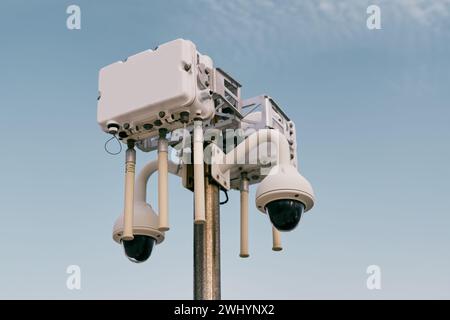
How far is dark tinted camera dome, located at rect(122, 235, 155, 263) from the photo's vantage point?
15391 mm

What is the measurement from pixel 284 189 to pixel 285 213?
0.33 metres

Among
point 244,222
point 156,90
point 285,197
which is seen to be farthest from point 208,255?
point 156,90

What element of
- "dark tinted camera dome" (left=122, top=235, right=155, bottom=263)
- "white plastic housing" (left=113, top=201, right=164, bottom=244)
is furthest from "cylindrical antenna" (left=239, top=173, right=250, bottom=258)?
"dark tinted camera dome" (left=122, top=235, right=155, bottom=263)

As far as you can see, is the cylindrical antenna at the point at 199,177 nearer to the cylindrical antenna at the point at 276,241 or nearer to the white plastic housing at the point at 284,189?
the white plastic housing at the point at 284,189

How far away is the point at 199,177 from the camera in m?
14.3

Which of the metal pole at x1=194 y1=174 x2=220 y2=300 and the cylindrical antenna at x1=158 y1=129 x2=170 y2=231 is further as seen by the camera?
the metal pole at x1=194 y1=174 x2=220 y2=300

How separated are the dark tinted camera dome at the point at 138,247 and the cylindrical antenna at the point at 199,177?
1426mm

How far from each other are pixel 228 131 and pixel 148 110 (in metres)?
1.81

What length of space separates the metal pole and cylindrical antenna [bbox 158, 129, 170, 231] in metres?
0.95

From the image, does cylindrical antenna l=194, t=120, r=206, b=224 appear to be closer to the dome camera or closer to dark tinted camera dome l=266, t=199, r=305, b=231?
dark tinted camera dome l=266, t=199, r=305, b=231

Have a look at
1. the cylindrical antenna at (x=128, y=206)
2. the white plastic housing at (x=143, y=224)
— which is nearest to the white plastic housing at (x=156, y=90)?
the cylindrical antenna at (x=128, y=206)

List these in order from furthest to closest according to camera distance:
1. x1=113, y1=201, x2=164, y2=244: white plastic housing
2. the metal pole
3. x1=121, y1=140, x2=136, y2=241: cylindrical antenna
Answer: x1=113, y1=201, x2=164, y2=244: white plastic housing, the metal pole, x1=121, y1=140, x2=136, y2=241: cylindrical antenna

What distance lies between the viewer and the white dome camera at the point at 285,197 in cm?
1455

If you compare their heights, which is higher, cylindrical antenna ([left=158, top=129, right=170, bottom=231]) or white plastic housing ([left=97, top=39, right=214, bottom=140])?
white plastic housing ([left=97, top=39, right=214, bottom=140])
